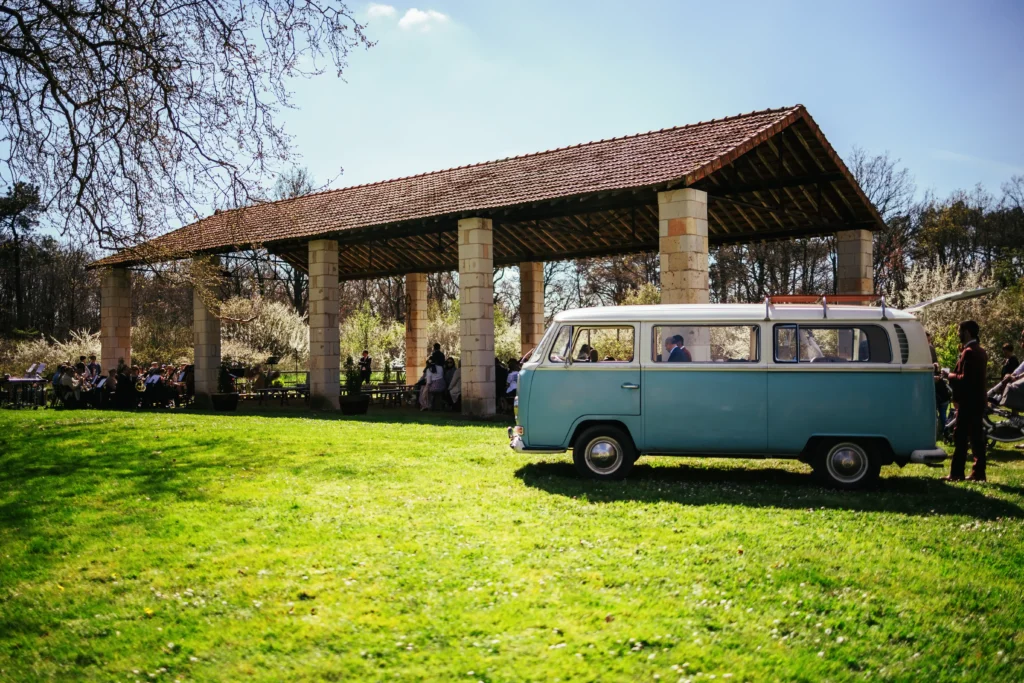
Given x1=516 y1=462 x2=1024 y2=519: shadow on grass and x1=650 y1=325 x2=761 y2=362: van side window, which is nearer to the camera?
x1=516 y1=462 x2=1024 y2=519: shadow on grass

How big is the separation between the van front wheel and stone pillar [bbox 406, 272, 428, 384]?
1922 cm

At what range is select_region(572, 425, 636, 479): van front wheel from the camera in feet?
32.7

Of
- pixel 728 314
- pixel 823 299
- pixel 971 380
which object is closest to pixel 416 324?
pixel 728 314

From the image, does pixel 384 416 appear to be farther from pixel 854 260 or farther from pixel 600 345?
pixel 854 260

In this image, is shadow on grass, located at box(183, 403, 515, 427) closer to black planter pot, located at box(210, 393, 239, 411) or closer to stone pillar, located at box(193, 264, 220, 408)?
black planter pot, located at box(210, 393, 239, 411)

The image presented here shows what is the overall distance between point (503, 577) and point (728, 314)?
16.2 ft

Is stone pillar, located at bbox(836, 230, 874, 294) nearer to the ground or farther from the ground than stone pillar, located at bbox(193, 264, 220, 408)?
farther from the ground

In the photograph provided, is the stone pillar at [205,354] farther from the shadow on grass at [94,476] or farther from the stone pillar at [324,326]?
the shadow on grass at [94,476]

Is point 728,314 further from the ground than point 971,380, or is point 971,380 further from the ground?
point 728,314

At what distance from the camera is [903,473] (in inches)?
424

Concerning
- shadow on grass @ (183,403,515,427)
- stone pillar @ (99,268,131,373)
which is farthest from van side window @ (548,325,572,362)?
stone pillar @ (99,268,131,373)

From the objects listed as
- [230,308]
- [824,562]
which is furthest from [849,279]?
[230,308]

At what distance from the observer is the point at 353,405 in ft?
65.4

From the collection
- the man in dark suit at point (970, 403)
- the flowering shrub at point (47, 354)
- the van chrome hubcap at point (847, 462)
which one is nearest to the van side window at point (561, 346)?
the van chrome hubcap at point (847, 462)
